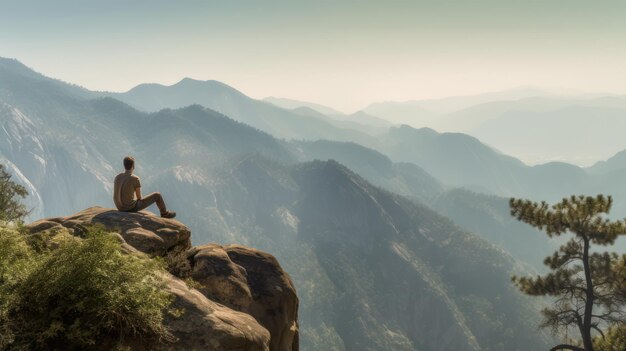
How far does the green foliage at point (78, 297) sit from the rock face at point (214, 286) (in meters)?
1.65

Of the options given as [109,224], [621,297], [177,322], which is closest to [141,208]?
[109,224]

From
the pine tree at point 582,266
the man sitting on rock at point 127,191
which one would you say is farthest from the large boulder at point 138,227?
the pine tree at point 582,266

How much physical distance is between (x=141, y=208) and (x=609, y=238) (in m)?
25.6

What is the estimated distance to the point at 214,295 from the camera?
43.2 ft

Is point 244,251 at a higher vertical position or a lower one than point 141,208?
lower

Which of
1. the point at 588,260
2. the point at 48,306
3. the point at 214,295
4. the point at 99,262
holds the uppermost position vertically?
the point at 99,262

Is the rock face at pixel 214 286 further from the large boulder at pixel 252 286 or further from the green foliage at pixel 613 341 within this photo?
the green foliage at pixel 613 341

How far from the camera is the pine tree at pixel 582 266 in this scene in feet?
76.8

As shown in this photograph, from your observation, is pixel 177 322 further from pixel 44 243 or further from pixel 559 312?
pixel 559 312

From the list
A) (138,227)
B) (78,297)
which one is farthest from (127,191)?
(78,297)

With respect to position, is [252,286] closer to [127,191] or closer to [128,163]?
[127,191]

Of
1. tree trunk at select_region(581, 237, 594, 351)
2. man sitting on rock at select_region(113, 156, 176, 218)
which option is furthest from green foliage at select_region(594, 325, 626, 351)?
man sitting on rock at select_region(113, 156, 176, 218)

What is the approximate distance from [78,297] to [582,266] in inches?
1078

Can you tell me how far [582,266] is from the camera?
24.9 meters
